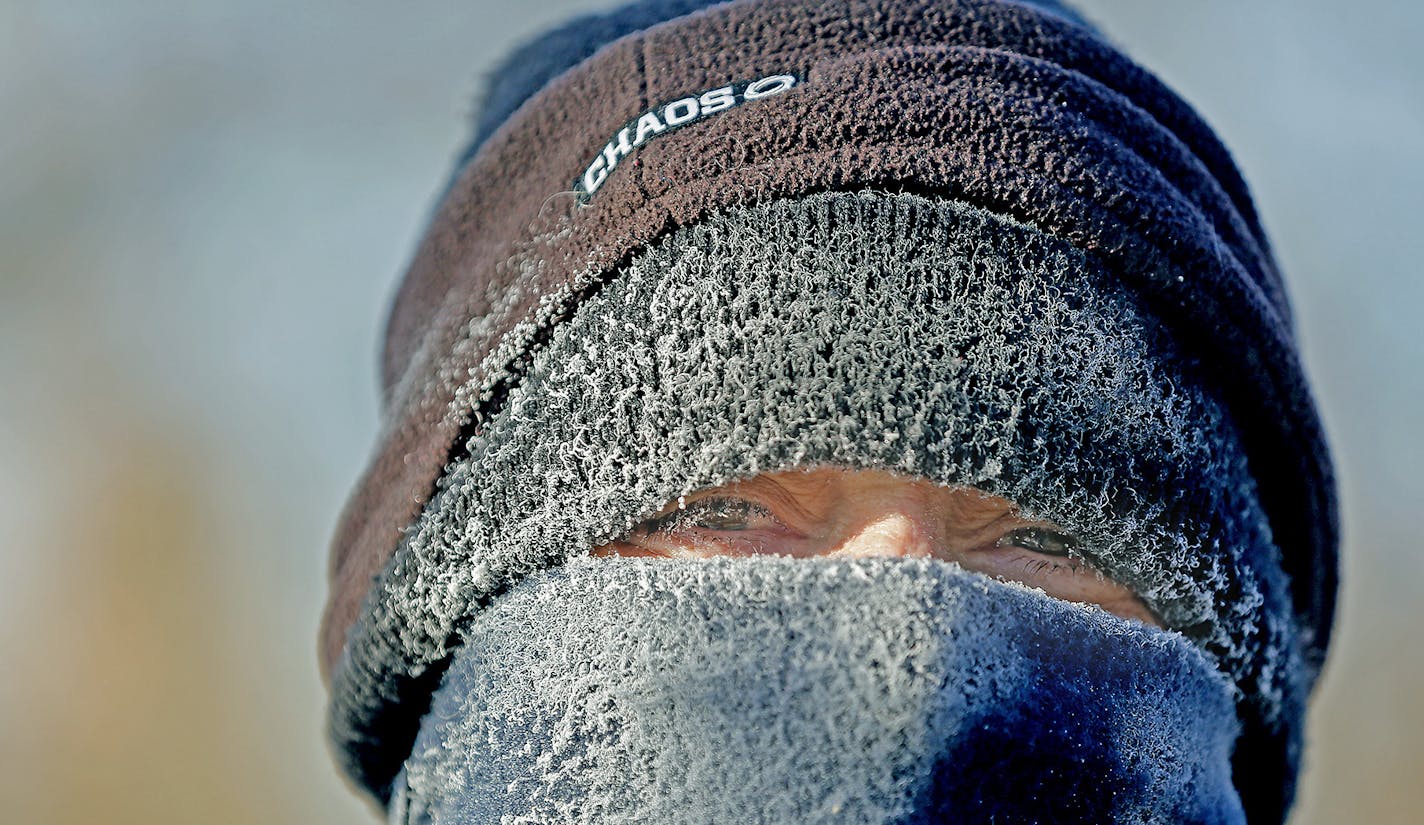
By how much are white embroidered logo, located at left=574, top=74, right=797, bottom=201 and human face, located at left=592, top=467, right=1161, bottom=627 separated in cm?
29

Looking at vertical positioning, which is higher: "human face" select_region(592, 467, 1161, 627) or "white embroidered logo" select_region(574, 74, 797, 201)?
"white embroidered logo" select_region(574, 74, 797, 201)

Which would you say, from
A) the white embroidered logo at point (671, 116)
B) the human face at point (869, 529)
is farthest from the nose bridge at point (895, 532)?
the white embroidered logo at point (671, 116)

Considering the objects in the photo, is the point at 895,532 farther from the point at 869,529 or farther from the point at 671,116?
the point at 671,116

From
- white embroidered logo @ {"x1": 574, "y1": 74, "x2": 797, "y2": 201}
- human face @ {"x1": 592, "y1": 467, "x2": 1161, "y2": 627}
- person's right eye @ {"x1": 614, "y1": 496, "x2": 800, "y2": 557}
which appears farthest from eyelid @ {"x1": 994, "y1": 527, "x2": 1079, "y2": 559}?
white embroidered logo @ {"x1": 574, "y1": 74, "x2": 797, "y2": 201}

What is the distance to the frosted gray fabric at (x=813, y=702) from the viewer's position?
0.75m

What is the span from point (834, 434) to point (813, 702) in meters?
0.19

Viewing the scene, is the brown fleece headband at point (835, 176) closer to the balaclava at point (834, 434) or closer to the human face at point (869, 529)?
the balaclava at point (834, 434)

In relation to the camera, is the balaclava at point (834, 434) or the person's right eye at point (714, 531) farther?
the person's right eye at point (714, 531)

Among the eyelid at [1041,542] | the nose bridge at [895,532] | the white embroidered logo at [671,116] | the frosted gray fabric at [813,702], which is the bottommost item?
the frosted gray fabric at [813,702]

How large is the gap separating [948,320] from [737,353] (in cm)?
16

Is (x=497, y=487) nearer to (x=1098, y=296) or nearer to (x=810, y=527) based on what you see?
(x=810, y=527)

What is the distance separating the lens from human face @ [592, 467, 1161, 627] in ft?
2.87

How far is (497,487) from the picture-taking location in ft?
2.96

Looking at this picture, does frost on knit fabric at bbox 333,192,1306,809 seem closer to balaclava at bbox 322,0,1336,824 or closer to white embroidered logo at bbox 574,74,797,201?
balaclava at bbox 322,0,1336,824
